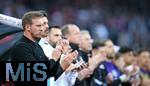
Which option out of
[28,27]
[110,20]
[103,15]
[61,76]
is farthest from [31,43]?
[103,15]

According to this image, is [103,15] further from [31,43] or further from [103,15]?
[31,43]

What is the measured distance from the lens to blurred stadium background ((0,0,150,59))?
19828 millimetres

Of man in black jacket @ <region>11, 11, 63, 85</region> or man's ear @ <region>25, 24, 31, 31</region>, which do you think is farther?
man's ear @ <region>25, 24, 31, 31</region>

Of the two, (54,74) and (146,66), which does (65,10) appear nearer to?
(146,66)

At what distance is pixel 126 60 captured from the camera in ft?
39.0

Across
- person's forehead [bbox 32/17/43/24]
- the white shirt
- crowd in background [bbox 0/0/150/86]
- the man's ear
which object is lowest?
the white shirt

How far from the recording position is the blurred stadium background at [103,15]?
1983 centimetres

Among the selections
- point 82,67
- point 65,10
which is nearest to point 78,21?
point 65,10

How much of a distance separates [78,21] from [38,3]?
1.51 m

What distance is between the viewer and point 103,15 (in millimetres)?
21938

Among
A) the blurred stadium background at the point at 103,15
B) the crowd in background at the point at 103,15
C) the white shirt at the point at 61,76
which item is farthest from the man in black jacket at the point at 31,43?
the crowd in background at the point at 103,15

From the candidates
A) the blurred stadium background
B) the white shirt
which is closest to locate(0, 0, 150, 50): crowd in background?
the blurred stadium background

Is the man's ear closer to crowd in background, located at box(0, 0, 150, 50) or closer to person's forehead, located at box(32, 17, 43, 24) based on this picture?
person's forehead, located at box(32, 17, 43, 24)

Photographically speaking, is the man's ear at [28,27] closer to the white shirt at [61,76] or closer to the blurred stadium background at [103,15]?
the white shirt at [61,76]
